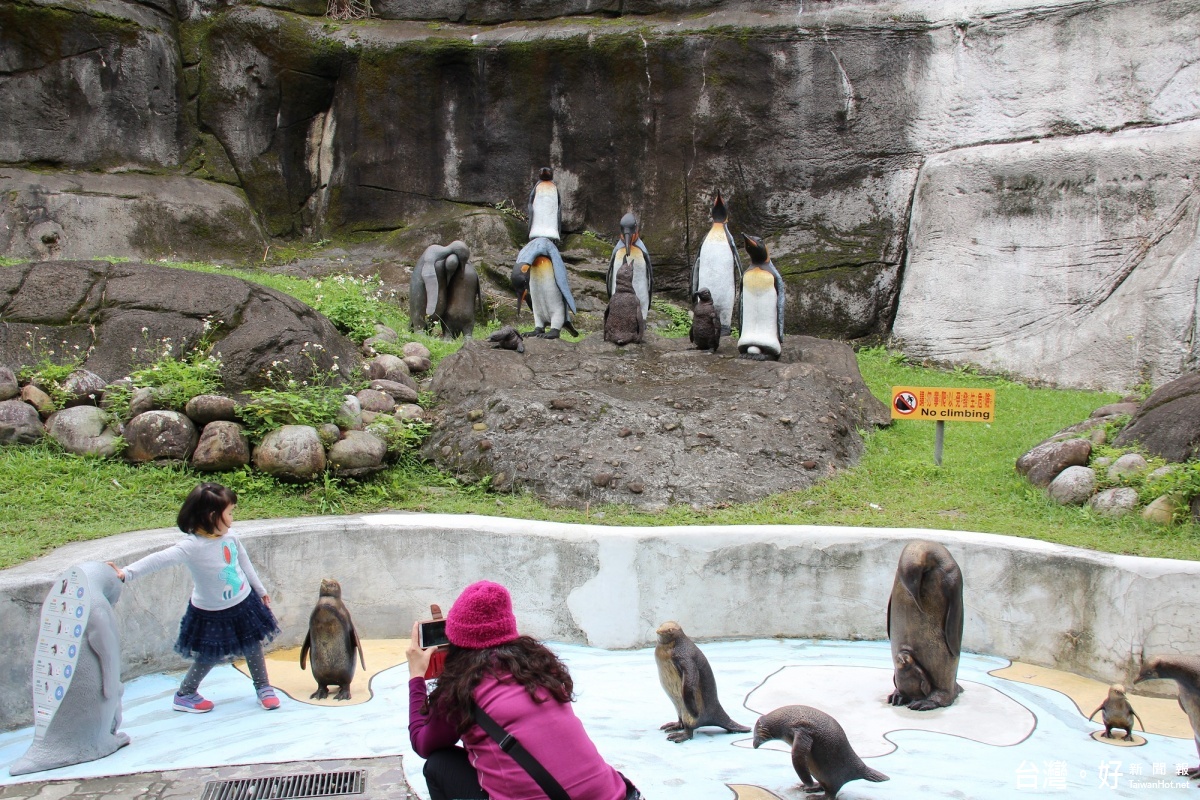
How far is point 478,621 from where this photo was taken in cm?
252

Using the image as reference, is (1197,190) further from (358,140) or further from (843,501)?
(358,140)

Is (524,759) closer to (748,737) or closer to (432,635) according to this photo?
(432,635)

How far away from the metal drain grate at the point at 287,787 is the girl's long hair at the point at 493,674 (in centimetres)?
123

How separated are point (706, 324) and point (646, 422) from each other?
76.6 inches

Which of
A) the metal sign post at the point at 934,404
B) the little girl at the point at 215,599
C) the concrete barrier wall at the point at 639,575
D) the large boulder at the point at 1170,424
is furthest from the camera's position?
the metal sign post at the point at 934,404

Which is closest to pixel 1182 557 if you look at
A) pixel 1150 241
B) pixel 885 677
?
pixel 885 677

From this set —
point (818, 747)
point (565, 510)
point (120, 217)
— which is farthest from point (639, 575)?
point (120, 217)

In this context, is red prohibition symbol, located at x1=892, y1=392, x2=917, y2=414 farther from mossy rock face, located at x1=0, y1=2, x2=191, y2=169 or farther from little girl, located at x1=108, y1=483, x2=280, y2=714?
mossy rock face, located at x1=0, y1=2, x2=191, y2=169

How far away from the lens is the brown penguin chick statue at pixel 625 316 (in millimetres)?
9156

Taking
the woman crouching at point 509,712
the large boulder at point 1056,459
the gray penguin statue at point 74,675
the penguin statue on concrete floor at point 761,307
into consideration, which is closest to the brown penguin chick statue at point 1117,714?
the woman crouching at point 509,712

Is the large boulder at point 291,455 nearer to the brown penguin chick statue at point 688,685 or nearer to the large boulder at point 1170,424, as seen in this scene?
the brown penguin chick statue at point 688,685

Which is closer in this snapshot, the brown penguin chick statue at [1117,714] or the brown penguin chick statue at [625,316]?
the brown penguin chick statue at [1117,714]

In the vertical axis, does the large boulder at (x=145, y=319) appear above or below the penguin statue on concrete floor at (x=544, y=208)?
below

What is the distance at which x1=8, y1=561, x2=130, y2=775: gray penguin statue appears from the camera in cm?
366
